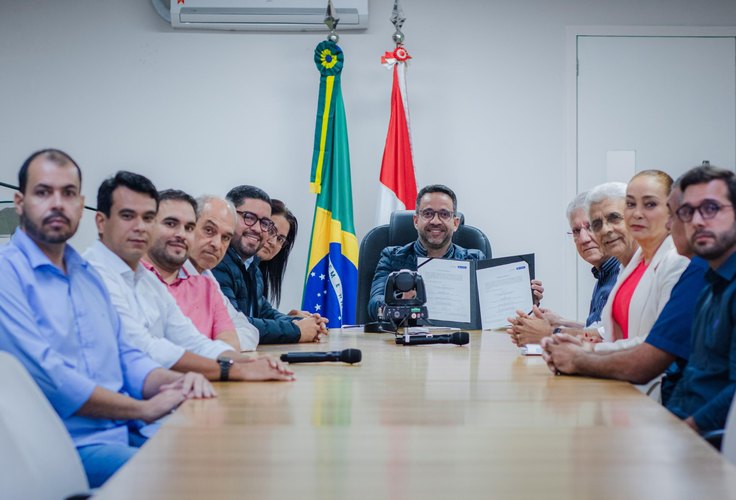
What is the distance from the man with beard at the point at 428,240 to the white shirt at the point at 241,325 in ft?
3.54

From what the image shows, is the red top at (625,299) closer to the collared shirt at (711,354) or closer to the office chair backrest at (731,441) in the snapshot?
the collared shirt at (711,354)

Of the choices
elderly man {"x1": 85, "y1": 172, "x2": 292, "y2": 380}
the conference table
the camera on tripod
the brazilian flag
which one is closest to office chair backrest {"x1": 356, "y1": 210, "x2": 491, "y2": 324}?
the brazilian flag

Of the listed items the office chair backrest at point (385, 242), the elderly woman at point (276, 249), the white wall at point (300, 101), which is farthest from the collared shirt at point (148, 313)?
the white wall at point (300, 101)

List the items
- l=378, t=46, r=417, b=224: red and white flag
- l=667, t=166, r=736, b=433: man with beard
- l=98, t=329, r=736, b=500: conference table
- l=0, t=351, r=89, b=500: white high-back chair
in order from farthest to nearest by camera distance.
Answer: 1. l=378, t=46, r=417, b=224: red and white flag
2. l=667, t=166, r=736, b=433: man with beard
3. l=0, t=351, r=89, b=500: white high-back chair
4. l=98, t=329, r=736, b=500: conference table

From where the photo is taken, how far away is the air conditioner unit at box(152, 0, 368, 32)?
19.0ft

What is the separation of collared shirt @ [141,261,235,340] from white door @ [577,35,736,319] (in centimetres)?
346

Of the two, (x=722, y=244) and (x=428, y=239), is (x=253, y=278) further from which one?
(x=722, y=244)

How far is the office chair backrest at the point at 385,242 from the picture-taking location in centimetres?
454

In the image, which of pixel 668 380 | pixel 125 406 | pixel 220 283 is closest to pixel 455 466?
pixel 125 406

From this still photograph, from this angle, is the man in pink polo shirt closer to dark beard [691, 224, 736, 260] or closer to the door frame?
dark beard [691, 224, 736, 260]

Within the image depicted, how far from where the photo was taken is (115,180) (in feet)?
8.58

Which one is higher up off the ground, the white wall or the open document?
the white wall

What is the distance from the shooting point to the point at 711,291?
2248mm

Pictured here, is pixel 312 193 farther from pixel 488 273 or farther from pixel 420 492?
pixel 420 492
